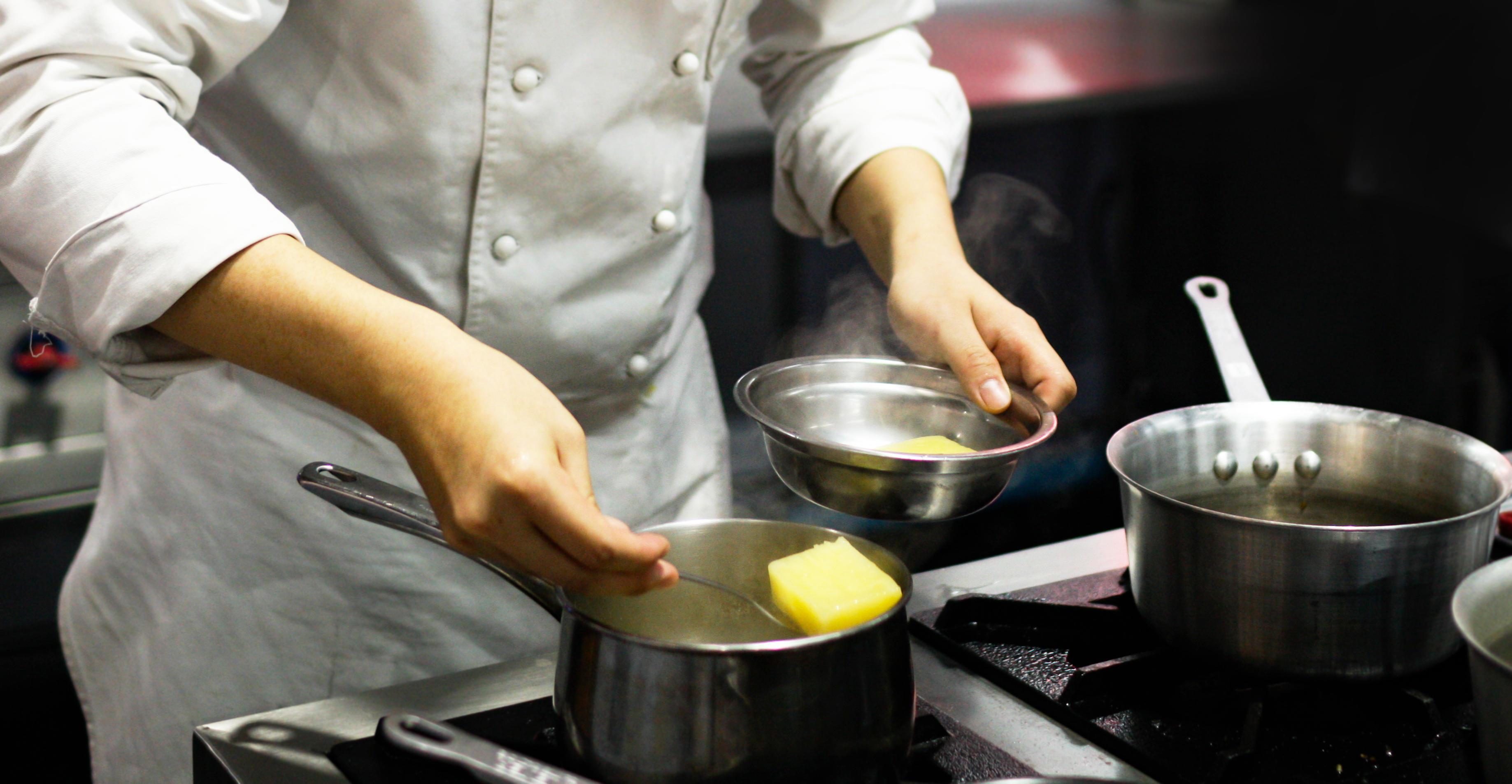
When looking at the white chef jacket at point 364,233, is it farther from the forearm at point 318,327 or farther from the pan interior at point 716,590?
the pan interior at point 716,590

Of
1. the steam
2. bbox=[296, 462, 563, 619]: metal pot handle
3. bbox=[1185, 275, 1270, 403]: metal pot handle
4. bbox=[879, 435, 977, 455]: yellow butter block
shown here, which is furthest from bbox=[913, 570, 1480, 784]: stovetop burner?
the steam

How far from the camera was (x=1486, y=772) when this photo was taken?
747 mm

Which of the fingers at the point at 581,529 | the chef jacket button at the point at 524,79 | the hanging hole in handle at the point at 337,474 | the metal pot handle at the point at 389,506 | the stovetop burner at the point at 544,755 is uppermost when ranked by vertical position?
the chef jacket button at the point at 524,79

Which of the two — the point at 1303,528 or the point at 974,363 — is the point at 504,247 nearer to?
the point at 974,363

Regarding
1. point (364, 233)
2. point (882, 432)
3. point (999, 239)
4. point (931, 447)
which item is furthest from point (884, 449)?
point (999, 239)

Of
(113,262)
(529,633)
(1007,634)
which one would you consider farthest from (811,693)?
(529,633)

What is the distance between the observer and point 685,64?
125 cm

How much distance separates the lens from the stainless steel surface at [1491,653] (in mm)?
708

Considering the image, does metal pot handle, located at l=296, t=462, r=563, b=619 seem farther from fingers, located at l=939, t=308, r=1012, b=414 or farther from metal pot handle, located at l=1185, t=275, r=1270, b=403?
metal pot handle, located at l=1185, t=275, r=1270, b=403

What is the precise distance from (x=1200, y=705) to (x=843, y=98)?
2.67 feet

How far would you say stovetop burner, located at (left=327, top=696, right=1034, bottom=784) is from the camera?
2.71 feet

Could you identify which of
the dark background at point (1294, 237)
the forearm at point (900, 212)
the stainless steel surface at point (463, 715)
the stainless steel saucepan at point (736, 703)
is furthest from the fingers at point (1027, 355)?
the dark background at point (1294, 237)

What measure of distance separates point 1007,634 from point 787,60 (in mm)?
820

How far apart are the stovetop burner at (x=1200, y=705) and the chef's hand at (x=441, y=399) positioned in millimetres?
321
